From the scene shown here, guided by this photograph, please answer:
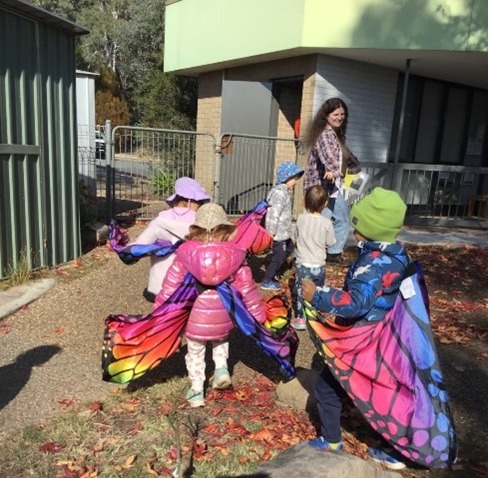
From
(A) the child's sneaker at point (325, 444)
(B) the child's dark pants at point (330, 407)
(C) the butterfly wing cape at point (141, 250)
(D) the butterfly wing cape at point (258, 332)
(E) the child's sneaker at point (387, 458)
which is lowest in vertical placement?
(E) the child's sneaker at point (387, 458)

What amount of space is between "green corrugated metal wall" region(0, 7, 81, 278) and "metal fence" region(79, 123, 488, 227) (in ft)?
6.83

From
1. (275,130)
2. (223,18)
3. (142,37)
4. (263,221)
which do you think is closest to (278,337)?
(263,221)

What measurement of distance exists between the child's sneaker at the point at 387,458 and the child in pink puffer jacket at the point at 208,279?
107 cm

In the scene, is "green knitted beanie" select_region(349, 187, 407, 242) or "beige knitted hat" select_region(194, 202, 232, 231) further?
"beige knitted hat" select_region(194, 202, 232, 231)

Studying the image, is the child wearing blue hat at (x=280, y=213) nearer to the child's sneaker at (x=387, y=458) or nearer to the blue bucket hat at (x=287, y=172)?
the blue bucket hat at (x=287, y=172)

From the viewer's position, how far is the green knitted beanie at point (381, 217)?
284cm

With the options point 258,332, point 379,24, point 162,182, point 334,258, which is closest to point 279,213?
point 334,258

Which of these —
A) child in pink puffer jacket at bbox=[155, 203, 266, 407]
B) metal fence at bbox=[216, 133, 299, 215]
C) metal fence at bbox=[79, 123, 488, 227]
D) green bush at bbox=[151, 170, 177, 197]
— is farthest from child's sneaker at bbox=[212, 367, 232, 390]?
green bush at bbox=[151, 170, 177, 197]

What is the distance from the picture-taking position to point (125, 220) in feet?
30.5

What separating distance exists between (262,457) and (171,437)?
0.56m

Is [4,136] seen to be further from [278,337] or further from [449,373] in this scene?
[449,373]

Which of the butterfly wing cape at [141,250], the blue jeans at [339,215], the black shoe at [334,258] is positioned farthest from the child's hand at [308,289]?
the black shoe at [334,258]

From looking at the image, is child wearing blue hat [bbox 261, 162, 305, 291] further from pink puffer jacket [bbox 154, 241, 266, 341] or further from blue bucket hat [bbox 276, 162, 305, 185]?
pink puffer jacket [bbox 154, 241, 266, 341]

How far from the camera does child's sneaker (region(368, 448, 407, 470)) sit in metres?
3.10
